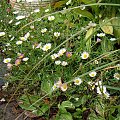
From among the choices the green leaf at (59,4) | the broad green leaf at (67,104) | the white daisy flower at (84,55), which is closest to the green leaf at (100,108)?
the broad green leaf at (67,104)

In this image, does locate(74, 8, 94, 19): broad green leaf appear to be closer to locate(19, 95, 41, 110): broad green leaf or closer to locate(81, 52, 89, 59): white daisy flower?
locate(81, 52, 89, 59): white daisy flower

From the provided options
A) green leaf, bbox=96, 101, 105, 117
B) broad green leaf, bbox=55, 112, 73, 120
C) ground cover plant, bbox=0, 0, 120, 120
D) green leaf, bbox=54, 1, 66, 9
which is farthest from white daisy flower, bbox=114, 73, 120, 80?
green leaf, bbox=54, 1, 66, 9

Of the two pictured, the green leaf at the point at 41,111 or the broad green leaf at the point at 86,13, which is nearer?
the green leaf at the point at 41,111

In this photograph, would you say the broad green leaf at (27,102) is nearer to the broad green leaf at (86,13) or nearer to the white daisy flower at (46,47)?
the white daisy flower at (46,47)

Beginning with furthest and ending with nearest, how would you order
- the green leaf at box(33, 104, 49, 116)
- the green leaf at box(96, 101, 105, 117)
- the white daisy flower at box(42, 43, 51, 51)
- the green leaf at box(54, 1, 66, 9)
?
the green leaf at box(54, 1, 66, 9) < the white daisy flower at box(42, 43, 51, 51) < the green leaf at box(33, 104, 49, 116) < the green leaf at box(96, 101, 105, 117)

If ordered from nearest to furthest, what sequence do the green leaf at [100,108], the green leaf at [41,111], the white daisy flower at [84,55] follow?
the green leaf at [100,108]
the green leaf at [41,111]
the white daisy flower at [84,55]

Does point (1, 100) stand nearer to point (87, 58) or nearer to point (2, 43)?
point (87, 58)

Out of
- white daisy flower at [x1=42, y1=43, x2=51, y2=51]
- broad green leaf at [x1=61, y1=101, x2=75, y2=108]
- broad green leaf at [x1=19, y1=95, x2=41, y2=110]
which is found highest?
white daisy flower at [x1=42, y1=43, x2=51, y2=51]

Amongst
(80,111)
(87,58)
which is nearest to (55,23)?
(87,58)
